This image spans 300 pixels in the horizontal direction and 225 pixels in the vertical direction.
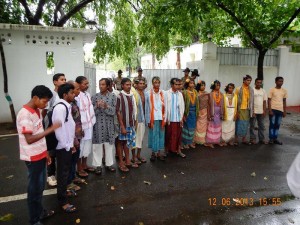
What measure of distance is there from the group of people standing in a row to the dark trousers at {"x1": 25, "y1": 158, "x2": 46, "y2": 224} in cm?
1

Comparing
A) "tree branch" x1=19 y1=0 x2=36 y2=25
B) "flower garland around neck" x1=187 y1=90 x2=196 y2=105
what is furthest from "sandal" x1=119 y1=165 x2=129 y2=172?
"tree branch" x1=19 y1=0 x2=36 y2=25

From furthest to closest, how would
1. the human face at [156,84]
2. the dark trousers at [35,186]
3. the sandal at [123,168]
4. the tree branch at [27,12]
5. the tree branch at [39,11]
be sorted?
1. the tree branch at [39,11]
2. the tree branch at [27,12]
3. the human face at [156,84]
4. the sandal at [123,168]
5. the dark trousers at [35,186]

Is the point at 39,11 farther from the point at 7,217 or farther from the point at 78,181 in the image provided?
the point at 7,217

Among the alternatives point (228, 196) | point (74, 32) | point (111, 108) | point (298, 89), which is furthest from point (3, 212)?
point (298, 89)

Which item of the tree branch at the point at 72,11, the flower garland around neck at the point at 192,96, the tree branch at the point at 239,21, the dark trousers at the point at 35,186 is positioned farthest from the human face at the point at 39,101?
the tree branch at the point at 72,11

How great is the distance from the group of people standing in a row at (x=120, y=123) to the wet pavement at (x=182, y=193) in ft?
0.98

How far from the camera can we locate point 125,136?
4734mm

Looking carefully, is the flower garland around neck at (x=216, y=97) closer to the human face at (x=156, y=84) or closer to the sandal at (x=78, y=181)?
the human face at (x=156, y=84)

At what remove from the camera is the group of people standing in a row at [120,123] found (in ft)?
9.57

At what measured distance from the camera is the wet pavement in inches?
134

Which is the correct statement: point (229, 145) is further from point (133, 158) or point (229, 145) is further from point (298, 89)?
point (298, 89)

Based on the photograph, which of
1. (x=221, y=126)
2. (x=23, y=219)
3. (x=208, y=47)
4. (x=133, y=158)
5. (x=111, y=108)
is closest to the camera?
(x=23, y=219)

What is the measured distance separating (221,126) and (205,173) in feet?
6.60
